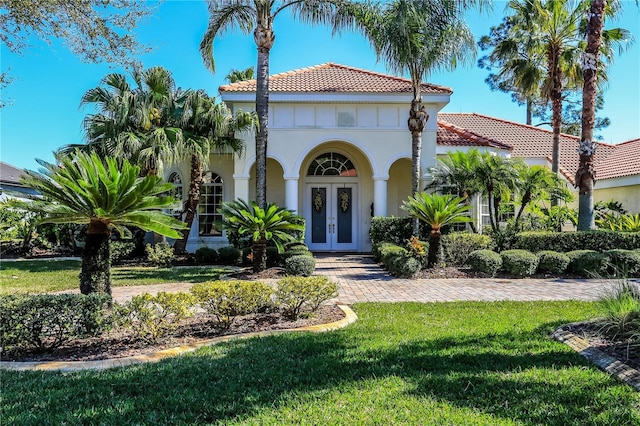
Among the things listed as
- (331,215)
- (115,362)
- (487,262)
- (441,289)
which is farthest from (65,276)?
(487,262)

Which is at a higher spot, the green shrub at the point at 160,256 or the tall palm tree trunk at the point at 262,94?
the tall palm tree trunk at the point at 262,94

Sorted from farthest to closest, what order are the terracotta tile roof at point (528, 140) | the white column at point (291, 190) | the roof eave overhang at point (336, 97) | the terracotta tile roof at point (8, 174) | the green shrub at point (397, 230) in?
1. the terracotta tile roof at point (8, 174)
2. the terracotta tile roof at point (528, 140)
3. the white column at point (291, 190)
4. the roof eave overhang at point (336, 97)
5. the green shrub at point (397, 230)

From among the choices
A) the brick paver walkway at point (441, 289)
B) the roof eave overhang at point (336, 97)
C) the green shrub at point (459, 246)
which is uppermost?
the roof eave overhang at point (336, 97)

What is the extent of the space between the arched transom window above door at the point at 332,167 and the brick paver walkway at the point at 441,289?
7210mm

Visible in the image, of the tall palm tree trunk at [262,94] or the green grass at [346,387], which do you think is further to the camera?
the tall palm tree trunk at [262,94]

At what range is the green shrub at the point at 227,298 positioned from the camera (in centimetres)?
606

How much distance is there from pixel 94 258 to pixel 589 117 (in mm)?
14873

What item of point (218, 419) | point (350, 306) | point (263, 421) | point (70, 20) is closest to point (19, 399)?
point (218, 419)

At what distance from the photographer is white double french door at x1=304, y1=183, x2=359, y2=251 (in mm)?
18875

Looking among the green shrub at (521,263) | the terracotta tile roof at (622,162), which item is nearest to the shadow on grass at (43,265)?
the green shrub at (521,263)

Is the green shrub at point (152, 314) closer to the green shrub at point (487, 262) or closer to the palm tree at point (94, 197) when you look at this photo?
the palm tree at point (94, 197)

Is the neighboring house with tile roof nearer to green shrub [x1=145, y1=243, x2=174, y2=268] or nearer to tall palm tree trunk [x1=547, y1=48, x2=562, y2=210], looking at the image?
green shrub [x1=145, y1=243, x2=174, y2=268]

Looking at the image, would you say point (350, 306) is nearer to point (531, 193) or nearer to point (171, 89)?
point (531, 193)

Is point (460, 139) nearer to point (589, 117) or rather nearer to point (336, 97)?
point (589, 117)
